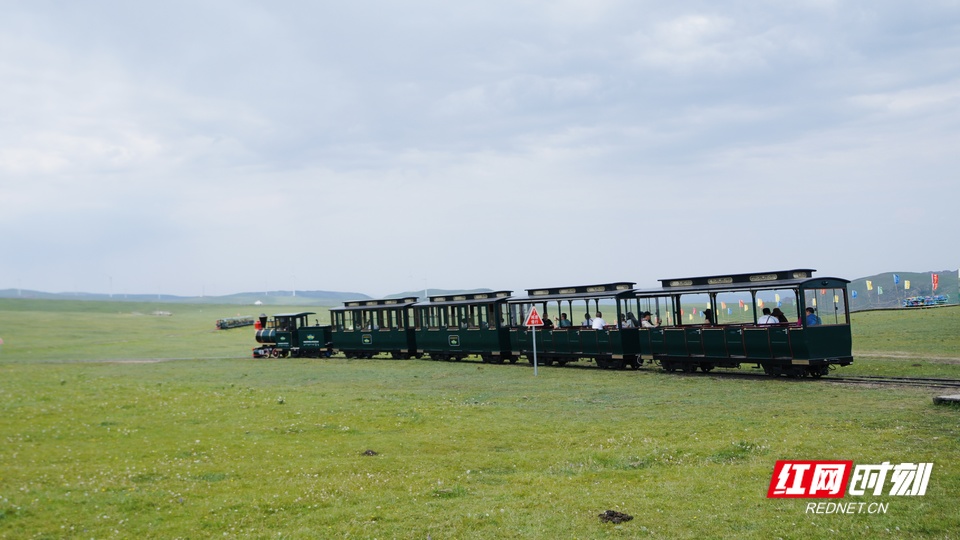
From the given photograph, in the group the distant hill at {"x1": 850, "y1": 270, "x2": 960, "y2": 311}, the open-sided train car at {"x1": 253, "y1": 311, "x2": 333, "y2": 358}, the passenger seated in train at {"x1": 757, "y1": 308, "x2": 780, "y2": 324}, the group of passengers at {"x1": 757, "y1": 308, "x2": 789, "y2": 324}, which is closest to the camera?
the group of passengers at {"x1": 757, "y1": 308, "x2": 789, "y2": 324}

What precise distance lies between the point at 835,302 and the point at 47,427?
22.9 m

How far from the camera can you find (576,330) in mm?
34219

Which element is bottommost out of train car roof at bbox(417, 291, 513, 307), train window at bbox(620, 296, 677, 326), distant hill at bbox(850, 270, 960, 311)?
distant hill at bbox(850, 270, 960, 311)

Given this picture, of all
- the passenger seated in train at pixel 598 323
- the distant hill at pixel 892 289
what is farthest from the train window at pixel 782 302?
the distant hill at pixel 892 289

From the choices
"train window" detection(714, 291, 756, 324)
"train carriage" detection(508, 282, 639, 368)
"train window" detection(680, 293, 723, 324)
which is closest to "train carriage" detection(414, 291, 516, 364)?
"train carriage" detection(508, 282, 639, 368)

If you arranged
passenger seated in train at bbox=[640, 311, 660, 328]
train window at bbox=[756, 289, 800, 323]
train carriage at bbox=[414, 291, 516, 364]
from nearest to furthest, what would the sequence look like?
train window at bbox=[756, 289, 800, 323] → passenger seated in train at bbox=[640, 311, 660, 328] → train carriage at bbox=[414, 291, 516, 364]

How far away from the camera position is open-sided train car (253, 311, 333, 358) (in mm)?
51191

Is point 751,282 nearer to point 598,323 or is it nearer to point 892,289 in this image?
point 598,323

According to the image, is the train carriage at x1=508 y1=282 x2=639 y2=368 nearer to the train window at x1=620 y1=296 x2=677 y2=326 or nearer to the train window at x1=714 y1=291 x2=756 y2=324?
the train window at x1=620 y1=296 x2=677 y2=326

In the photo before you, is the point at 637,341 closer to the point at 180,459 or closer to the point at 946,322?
the point at 180,459

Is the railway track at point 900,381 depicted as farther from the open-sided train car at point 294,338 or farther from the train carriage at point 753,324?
the open-sided train car at point 294,338

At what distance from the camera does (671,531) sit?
8.71m

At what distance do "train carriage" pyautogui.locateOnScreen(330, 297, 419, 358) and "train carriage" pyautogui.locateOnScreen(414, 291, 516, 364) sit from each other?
1.04 meters

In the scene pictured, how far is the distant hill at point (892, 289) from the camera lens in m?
101
